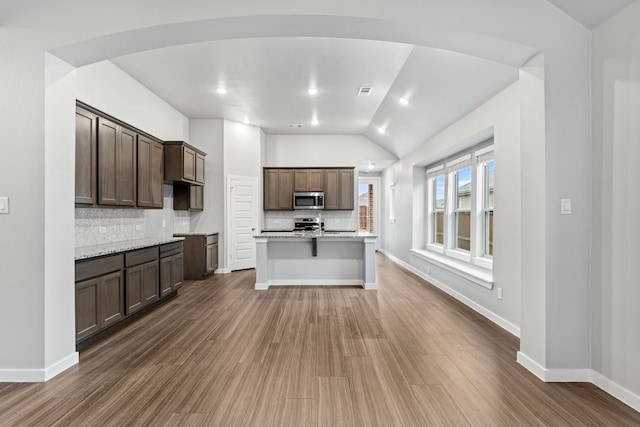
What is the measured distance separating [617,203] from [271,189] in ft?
21.4

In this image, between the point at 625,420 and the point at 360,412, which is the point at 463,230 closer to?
the point at 625,420

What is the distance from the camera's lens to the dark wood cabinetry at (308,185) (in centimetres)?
780

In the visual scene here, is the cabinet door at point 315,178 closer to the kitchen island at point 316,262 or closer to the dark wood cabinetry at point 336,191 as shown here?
the dark wood cabinetry at point 336,191

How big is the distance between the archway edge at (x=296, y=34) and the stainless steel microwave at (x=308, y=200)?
17.1 ft

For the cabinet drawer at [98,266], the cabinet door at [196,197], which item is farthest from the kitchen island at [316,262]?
the cabinet drawer at [98,266]

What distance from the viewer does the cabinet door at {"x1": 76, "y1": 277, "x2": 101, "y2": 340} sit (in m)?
2.79

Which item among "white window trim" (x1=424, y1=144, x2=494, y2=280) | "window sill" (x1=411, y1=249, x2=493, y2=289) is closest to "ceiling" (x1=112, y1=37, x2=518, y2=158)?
"white window trim" (x1=424, y1=144, x2=494, y2=280)

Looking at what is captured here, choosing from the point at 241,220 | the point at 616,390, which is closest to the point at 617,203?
the point at 616,390

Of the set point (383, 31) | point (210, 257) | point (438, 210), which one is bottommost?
point (210, 257)

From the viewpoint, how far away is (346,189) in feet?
25.7

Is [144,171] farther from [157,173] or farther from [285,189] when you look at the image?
[285,189]

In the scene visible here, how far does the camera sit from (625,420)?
1887 millimetres

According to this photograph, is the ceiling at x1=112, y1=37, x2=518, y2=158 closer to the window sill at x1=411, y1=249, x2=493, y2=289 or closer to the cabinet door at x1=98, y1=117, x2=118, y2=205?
the cabinet door at x1=98, y1=117, x2=118, y2=205

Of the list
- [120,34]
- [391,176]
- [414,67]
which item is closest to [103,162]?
[120,34]
